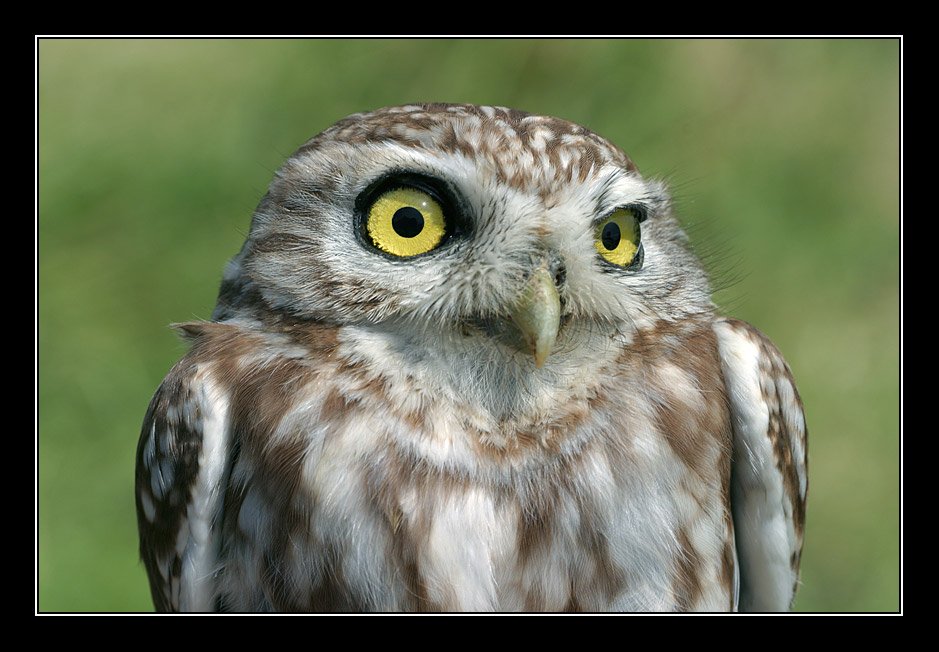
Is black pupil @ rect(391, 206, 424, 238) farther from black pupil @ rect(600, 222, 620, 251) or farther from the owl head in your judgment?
black pupil @ rect(600, 222, 620, 251)

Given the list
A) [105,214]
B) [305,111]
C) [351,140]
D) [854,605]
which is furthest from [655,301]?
[105,214]

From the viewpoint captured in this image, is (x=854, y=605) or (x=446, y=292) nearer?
(x=446, y=292)

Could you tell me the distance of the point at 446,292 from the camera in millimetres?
1336

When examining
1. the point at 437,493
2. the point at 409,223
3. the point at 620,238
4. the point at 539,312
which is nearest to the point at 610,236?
the point at 620,238

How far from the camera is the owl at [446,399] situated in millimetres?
1343

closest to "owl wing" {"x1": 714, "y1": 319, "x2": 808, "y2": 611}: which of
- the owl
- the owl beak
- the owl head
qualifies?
the owl

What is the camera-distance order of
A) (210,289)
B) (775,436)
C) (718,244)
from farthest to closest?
(210,289), (718,244), (775,436)

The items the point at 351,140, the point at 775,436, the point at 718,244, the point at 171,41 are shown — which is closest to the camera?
the point at 351,140

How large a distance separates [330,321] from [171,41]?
111 inches

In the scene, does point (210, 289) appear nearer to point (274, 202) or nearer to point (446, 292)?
point (274, 202)

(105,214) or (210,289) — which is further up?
(105,214)

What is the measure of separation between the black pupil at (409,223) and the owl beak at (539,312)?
22cm

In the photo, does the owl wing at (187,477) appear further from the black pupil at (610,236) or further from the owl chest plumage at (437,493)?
the black pupil at (610,236)

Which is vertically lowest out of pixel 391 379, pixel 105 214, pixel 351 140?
pixel 391 379
